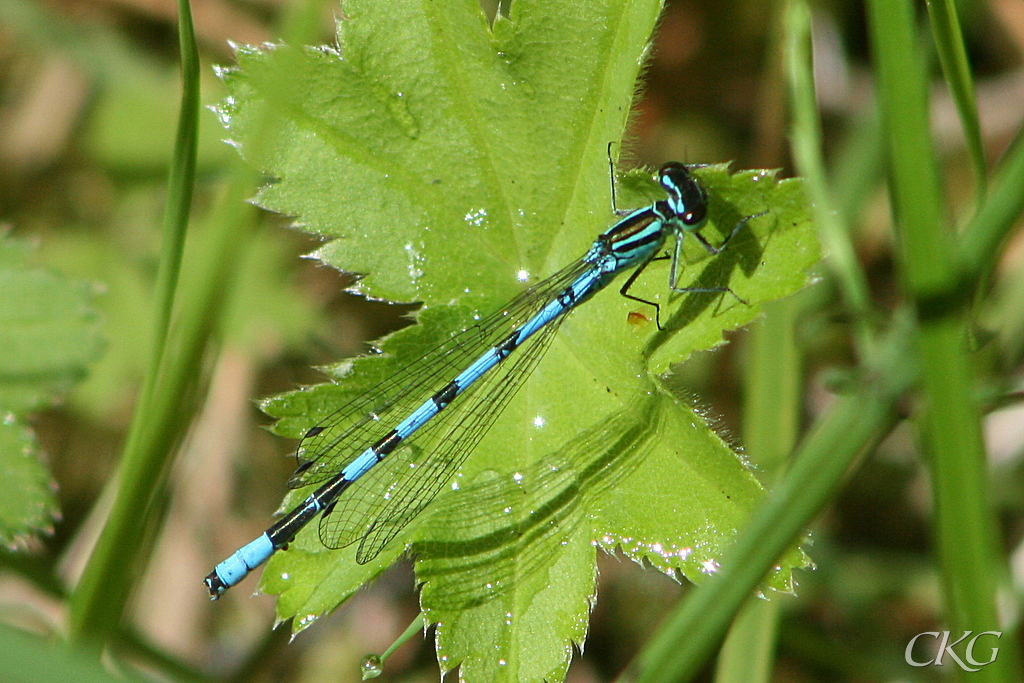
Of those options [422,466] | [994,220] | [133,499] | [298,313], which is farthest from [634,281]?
[298,313]

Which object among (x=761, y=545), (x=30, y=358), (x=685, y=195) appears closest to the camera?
(x=761, y=545)

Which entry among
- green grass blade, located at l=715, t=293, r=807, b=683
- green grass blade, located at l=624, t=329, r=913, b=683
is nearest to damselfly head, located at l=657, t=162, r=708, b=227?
green grass blade, located at l=715, t=293, r=807, b=683

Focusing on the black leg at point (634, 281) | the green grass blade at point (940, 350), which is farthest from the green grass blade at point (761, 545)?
the black leg at point (634, 281)

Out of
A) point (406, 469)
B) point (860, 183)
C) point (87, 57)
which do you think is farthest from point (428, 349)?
point (87, 57)

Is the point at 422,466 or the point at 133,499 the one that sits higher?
the point at 422,466

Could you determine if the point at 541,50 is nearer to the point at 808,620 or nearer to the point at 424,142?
the point at 424,142

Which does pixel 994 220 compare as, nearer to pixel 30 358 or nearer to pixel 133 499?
pixel 133 499
